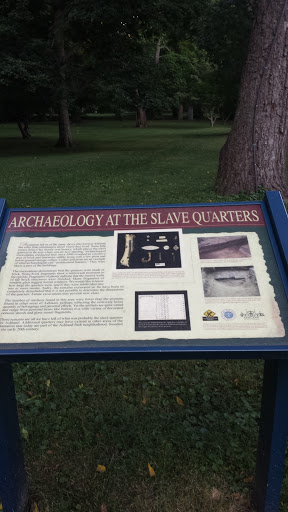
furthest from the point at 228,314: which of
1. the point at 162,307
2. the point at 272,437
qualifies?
the point at 272,437

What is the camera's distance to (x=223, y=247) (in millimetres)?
2197

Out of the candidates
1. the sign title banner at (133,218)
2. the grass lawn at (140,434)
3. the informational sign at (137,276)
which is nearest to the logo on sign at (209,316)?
the informational sign at (137,276)

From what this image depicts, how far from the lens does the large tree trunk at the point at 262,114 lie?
7.54m

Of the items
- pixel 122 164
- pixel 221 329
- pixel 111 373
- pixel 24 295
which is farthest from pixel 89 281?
pixel 122 164

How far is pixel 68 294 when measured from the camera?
208cm

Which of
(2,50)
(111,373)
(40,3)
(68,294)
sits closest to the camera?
(68,294)

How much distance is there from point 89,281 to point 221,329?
2.17 feet

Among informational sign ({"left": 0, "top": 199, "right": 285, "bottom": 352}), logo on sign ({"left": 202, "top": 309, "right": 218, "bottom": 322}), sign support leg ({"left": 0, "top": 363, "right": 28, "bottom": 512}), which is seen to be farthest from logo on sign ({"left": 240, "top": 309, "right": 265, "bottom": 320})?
sign support leg ({"left": 0, "top": 363, "right": 28, "bottom": 512})

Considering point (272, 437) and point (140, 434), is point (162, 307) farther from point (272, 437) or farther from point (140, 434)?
point (140, 434)

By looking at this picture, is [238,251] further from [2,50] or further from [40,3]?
[40,3]

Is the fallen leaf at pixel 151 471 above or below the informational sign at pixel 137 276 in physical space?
below

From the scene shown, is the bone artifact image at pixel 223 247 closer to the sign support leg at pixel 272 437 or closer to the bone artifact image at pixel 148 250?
the bone artifact image at pixel 148 250

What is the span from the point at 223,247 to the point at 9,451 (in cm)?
152

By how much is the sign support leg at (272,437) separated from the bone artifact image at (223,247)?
1.78 feet
